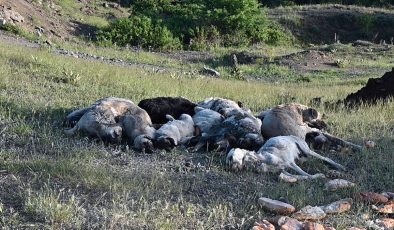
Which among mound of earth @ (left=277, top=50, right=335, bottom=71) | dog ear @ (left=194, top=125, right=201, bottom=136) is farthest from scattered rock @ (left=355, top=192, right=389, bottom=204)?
mound of earth @ (left=277, top=50, right=335, bottom=71)

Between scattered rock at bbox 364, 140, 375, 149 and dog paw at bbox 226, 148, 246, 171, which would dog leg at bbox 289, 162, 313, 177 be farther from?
scattered rock at bbox 364, 140, 375, 149

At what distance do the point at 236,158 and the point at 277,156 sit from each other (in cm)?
44

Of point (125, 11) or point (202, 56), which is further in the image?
point (125, 11)

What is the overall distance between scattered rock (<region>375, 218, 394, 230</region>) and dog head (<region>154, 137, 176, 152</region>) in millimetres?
2435

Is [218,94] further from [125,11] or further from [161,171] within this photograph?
[125,11]

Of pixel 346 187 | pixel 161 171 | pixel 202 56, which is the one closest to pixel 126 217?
pixel 161 171

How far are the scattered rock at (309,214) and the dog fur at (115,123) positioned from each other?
2.11 meters

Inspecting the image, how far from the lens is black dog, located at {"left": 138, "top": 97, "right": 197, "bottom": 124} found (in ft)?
24.4

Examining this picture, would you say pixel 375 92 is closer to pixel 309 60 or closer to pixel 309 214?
pixel 309 214

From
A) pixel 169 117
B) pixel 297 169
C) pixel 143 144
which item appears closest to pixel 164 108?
pixel 169 117

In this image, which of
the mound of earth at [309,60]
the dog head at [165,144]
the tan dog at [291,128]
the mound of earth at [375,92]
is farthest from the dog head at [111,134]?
the mound of earth at [309,60]

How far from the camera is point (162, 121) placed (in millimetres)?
7426

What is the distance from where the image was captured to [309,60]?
23.3m

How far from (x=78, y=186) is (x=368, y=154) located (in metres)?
3.14
